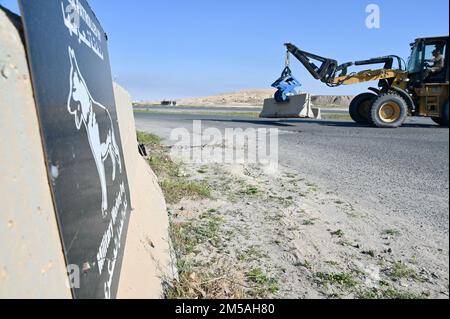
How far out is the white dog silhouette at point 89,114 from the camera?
1572 millimetres

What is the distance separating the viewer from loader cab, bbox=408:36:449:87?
39.1 feet

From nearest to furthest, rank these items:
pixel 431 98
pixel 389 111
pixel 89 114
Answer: pixel 89 114, pixel 431 98, pixel 389 111

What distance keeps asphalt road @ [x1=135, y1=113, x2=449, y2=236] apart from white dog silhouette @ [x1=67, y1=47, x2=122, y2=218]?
2.99 meters

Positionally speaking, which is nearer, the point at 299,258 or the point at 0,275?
the point at 0,275

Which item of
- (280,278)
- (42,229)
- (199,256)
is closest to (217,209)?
(199,256)

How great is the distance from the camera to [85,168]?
5.13ft

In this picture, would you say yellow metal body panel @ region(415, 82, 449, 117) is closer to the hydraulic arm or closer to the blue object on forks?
the hydraulic arm

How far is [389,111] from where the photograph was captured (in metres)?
12.3

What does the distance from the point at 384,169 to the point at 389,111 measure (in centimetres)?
735

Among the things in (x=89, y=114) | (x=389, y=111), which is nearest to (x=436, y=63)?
(x=389, y=111)

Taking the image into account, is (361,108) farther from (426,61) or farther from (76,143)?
(76,143)

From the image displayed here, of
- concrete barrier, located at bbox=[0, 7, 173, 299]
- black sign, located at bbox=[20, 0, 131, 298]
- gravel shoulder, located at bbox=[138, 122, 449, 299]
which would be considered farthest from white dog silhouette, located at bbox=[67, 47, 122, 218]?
gravel shoulder, located at bbox=[138, 122, 449, 299]
